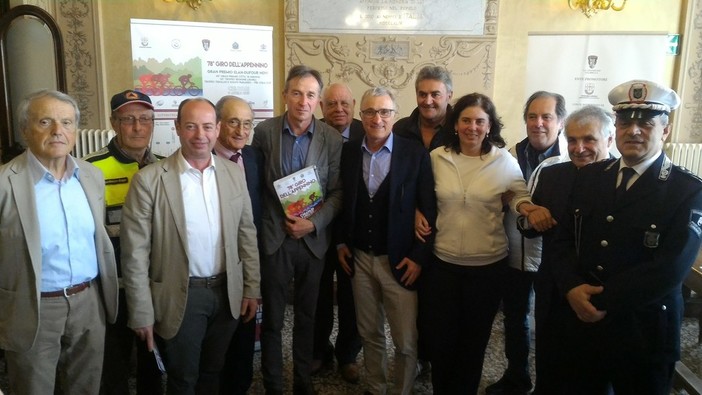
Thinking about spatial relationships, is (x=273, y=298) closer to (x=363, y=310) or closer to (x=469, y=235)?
(x=363, y=310)

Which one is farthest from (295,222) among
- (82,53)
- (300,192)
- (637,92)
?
(82,53)

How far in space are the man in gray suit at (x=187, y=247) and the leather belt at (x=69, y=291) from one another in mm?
129

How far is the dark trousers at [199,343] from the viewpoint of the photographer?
1777 mm

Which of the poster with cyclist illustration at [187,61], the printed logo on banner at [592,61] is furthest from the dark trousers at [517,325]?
the poster with cyclist illustration at [187,61]

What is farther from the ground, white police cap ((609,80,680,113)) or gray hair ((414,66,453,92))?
gray hair ((414,66,453,92))

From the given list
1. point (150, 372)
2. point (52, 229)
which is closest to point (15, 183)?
point (52, 229)

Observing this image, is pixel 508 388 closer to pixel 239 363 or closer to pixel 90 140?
pixel 239 363

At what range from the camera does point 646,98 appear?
1453 mm

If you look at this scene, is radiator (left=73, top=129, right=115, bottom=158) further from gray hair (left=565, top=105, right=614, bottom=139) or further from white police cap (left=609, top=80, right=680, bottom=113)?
white police cap (left=609, top=80, right=680, bottom=113)

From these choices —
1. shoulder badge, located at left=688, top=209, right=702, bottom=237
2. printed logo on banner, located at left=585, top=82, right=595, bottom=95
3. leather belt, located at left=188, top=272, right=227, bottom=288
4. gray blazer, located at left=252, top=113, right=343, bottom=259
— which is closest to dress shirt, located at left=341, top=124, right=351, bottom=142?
gray blazer, located at left=252, top=113, right=343, bottom=259

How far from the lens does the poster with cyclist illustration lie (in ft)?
13.7

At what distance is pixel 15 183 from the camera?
1.48 m

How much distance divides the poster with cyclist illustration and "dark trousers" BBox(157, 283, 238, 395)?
2767mm

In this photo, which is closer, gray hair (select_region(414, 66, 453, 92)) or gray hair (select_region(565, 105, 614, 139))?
gray hair (select_region(565, 105, 614, 139))
